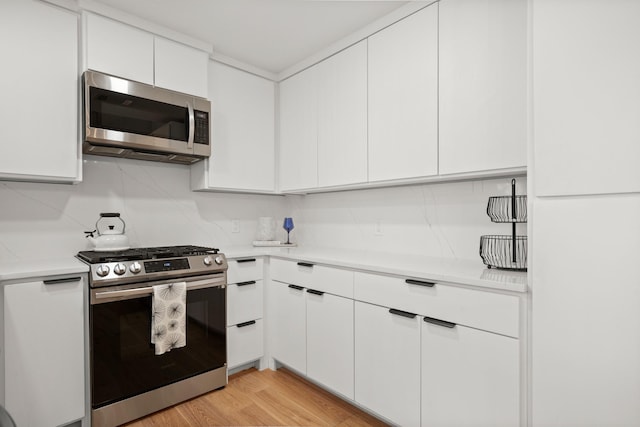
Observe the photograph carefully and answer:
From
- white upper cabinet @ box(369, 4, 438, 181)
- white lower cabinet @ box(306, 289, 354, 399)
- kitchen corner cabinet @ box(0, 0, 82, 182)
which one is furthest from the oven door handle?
white upper cabinet @ box(369, 4, 438, 181)

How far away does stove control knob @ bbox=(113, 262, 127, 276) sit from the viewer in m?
1.89

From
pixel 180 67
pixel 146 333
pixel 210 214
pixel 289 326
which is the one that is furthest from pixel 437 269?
pixel 180 67

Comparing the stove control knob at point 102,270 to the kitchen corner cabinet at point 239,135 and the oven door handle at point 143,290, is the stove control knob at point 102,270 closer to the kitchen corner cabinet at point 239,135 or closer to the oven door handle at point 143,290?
the oven door handle at point 143,290

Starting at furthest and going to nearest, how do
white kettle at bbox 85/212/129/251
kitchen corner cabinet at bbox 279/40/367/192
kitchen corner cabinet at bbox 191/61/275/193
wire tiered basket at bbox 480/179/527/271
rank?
kitchen corner cabinet at bbox 191/61/275/193
kitchen corner cabinet at bbox 279/40/367/192
white kettle at bbox 85/212/129/251
wire tiered basket at bbox 480/179/527/271

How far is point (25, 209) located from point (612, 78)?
301 centimetres

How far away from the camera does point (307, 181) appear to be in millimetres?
2828

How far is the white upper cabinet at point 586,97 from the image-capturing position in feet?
3.79

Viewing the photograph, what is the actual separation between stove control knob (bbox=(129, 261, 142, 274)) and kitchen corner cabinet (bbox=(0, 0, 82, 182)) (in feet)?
2.11

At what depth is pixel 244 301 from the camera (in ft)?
8.27

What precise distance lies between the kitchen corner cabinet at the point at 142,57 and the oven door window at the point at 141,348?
1.41 meters

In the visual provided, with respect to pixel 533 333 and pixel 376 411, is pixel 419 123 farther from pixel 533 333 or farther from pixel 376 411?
pixel 376 411

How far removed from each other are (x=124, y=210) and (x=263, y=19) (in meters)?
1.64

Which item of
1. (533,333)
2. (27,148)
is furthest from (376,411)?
(27,148)

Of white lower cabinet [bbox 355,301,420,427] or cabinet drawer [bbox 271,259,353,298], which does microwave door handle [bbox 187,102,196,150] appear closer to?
cabinet drawer [bbox 271,259,353,298]
